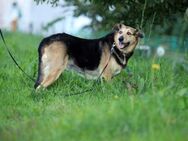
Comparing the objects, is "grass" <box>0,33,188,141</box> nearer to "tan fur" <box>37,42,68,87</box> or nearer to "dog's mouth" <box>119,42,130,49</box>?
"tan fur" <box>37,42,68,87</box>

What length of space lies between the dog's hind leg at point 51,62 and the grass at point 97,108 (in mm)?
191

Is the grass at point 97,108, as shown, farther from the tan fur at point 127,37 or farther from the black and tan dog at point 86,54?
the tan fur at point 127,37

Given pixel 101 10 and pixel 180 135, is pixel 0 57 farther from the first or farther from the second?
pixel 180 135

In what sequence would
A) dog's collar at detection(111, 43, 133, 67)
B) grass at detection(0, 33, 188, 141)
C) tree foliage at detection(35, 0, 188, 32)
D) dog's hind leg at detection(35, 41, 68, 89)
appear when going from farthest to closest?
tree foliage at detection(35, 0, 188, 32) < dog's collar at detection(111, 43, 133, 67) < dog's hind leg at detection(35, 41, 68, 89) < grass at detection(0, 33, 188, 141)

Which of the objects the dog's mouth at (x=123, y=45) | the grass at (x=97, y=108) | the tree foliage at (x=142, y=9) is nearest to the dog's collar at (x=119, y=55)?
the dog's mouth at (x=123, y=45)

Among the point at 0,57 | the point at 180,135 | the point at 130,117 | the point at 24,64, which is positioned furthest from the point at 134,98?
the point at 0,57

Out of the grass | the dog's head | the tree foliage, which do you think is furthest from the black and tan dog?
the tree foliage

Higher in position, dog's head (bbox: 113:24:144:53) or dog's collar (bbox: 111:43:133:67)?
dog's head (bbox: 113:24:144:53)

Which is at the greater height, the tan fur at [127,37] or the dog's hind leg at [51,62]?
the tan fur at [127,37]

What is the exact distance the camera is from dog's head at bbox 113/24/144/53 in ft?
36.3

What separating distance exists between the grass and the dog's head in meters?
0.60

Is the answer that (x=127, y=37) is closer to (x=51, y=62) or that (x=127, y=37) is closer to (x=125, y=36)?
(x=125, y=36)

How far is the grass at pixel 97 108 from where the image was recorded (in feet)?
24.0

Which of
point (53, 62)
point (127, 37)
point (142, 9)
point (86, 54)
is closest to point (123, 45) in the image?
point (127, 37)
